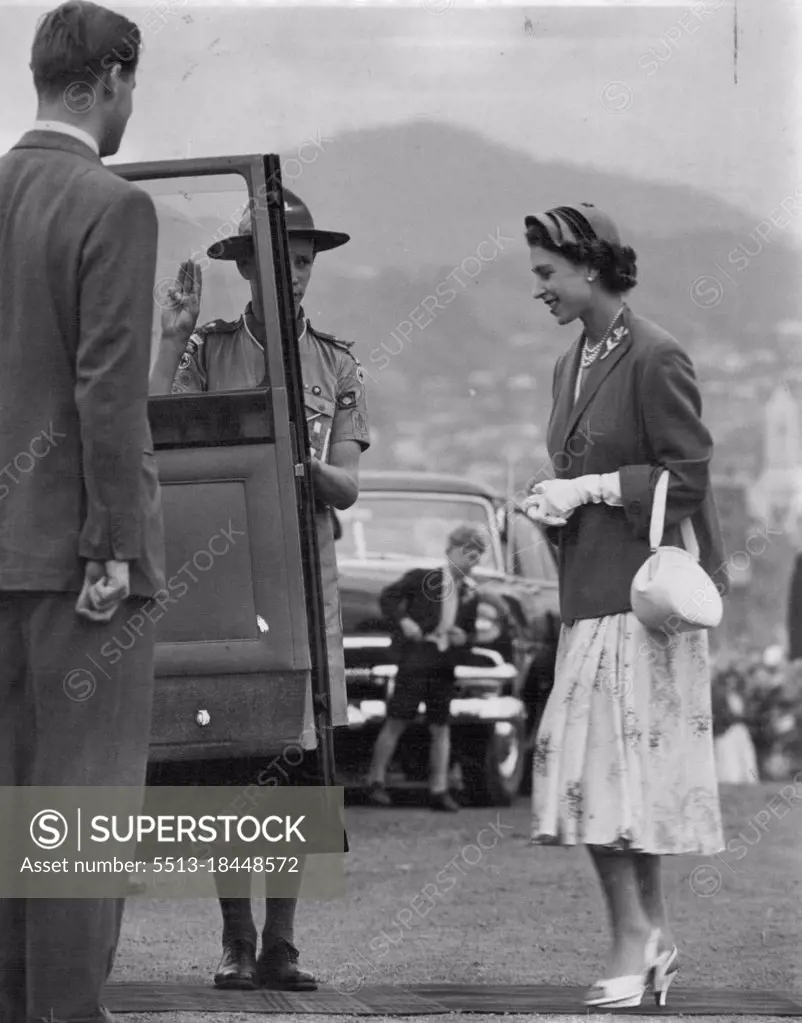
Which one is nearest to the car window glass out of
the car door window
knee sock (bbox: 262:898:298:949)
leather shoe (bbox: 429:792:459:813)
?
knee sock (bbox: 262:898:298:949)

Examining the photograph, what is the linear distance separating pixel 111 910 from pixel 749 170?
A: 10.3 feet

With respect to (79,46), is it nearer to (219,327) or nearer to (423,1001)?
(219,327)

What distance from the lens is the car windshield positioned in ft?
37.7

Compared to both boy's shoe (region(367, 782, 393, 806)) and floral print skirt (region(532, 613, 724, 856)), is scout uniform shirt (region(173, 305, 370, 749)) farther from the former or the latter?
boy's shoe (region(367, 782, 393, 806))

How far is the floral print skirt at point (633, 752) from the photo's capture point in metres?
Result: 4.79

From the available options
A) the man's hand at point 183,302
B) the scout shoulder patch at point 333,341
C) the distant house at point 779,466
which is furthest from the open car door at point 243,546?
the distant house at point 779,466

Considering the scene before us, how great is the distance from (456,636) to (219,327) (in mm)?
6018

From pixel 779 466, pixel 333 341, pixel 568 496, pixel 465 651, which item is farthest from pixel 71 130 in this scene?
pixel 779 466

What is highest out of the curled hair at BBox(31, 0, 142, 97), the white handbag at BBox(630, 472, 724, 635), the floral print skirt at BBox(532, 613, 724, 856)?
the curled hair at BBox(31, 0, 142, 97)

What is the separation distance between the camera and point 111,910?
3.79 meters

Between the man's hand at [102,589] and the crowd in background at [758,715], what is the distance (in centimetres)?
1118

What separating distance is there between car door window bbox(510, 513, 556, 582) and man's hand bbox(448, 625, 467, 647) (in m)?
1.09

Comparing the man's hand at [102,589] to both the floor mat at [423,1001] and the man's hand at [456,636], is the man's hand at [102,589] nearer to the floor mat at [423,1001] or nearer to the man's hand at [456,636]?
the floor mat at [423,1001]

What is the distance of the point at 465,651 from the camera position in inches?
437
